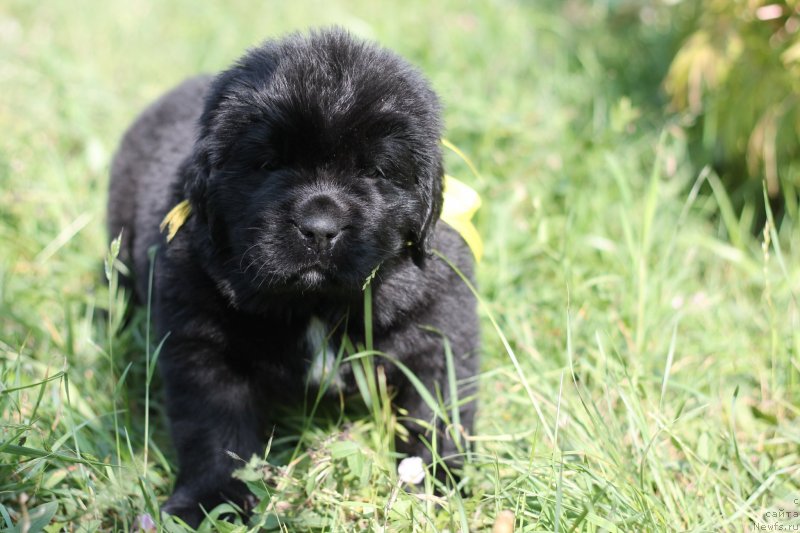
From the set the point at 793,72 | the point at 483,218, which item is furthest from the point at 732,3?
the point at 483,218

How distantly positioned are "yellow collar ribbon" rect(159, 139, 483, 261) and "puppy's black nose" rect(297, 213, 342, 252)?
0.47 m

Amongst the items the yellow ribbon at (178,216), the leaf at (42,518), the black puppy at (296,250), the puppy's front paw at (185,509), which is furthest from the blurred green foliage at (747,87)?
the leaf at (42,518)

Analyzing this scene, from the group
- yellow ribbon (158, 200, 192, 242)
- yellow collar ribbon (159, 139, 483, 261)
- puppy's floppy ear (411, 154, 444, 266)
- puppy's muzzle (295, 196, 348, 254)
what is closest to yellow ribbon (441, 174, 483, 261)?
yellow collar ribbon (159, 139, 483, 261)

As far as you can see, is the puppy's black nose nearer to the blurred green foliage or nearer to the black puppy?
the black puppy

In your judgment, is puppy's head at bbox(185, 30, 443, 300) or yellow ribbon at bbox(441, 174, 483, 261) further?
yellow ribbon at bbox(441, 174, 483, 261)

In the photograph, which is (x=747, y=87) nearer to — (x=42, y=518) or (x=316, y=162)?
(x=316, y=162)

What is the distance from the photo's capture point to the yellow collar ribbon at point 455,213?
7.63 ft

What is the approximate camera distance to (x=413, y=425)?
97.7 inches

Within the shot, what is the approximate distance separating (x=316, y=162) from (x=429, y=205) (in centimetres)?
35

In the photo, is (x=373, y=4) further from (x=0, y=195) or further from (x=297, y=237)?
(x=297, y=237)

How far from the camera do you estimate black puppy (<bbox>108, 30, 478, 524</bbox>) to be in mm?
2037

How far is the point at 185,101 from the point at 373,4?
3074 mm

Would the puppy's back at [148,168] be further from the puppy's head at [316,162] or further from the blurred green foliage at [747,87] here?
the blurred green foliage at [747,87]

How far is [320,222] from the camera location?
1.98m
